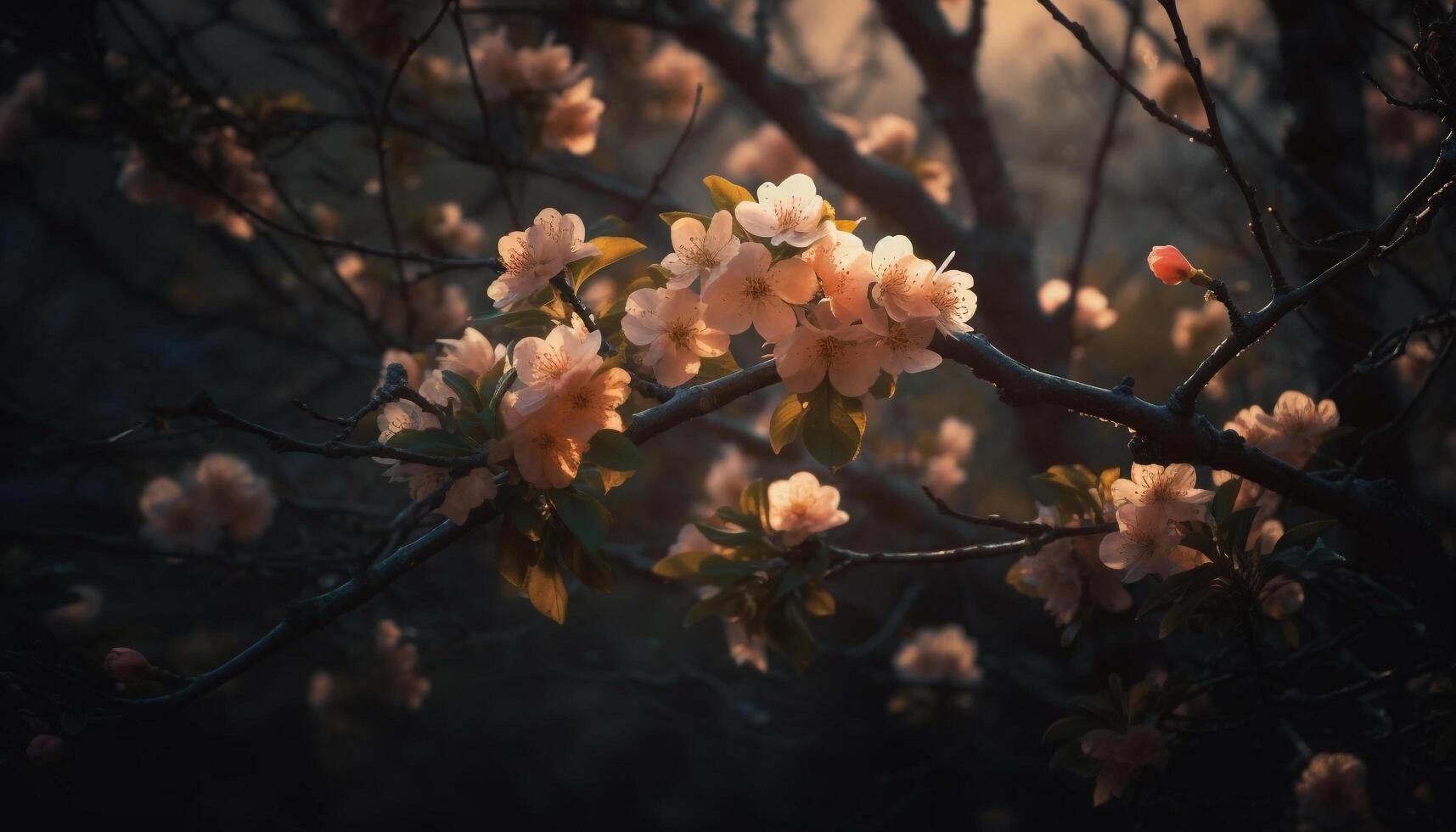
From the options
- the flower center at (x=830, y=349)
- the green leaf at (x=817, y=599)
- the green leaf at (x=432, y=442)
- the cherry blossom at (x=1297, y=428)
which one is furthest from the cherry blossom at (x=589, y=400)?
the cherry blossom at (x=1297, y=428)

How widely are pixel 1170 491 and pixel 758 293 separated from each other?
57 cm

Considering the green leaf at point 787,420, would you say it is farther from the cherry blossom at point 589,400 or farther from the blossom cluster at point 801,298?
the cherry blossom at point 589,400

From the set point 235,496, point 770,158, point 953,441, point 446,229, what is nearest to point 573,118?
point 446,229

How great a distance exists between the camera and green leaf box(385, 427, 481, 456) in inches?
36.4

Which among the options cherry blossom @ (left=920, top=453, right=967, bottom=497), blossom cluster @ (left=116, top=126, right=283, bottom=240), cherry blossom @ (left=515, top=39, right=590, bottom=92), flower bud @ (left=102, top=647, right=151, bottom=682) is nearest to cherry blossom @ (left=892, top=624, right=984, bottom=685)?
cherry blossom @ (left=920, top=453, right=967, bottom=497)

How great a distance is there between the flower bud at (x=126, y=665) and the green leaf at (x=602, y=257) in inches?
24.8

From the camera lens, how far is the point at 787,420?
3.55ft

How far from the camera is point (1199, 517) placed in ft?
3.65

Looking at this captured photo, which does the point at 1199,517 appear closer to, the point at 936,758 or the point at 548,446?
the point at 548,446

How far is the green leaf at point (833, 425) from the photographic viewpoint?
1027 millimetres

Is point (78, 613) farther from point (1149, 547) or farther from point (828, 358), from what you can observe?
point (1149, 547)

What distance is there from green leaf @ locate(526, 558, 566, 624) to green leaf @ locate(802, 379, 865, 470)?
1.06 ft

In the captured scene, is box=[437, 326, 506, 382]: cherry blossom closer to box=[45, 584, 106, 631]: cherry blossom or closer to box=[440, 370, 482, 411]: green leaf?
box=[440, 370, 482, 411]: green leaf

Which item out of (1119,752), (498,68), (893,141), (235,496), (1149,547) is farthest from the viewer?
(893,141)
